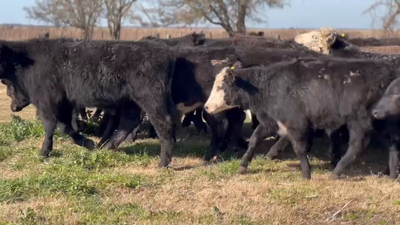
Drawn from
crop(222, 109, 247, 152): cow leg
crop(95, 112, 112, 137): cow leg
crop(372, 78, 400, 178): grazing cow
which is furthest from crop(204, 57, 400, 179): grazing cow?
crop(95, 112, 112, 137): cow leg

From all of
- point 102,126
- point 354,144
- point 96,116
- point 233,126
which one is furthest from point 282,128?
point 96,116

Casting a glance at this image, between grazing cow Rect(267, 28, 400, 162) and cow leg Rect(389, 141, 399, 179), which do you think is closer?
cow leg Rect(389, 141, 399, 179)

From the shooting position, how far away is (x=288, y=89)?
298 inches

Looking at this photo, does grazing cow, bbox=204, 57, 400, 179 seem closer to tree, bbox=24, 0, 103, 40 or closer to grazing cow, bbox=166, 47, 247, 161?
grazing cow, bbox=166, 47, 247, 161

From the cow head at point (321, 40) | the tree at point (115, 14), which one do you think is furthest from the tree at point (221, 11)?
the cow head at point (321, 40)

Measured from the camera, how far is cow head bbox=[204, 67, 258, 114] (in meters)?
7.95

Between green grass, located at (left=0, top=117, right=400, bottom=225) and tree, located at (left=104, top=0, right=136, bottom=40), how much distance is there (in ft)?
116

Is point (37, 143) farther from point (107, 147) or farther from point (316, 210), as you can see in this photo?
point (316, 210)

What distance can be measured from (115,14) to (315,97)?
123 feet

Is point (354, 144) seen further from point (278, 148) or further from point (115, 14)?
point (115, 14)

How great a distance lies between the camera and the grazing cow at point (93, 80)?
26.9ft

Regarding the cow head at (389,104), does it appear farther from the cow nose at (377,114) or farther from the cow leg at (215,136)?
the cow leg at (215,136)

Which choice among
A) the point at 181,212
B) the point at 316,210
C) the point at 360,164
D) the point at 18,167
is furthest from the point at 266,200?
the point at 18,167

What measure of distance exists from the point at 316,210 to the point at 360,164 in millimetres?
2921
